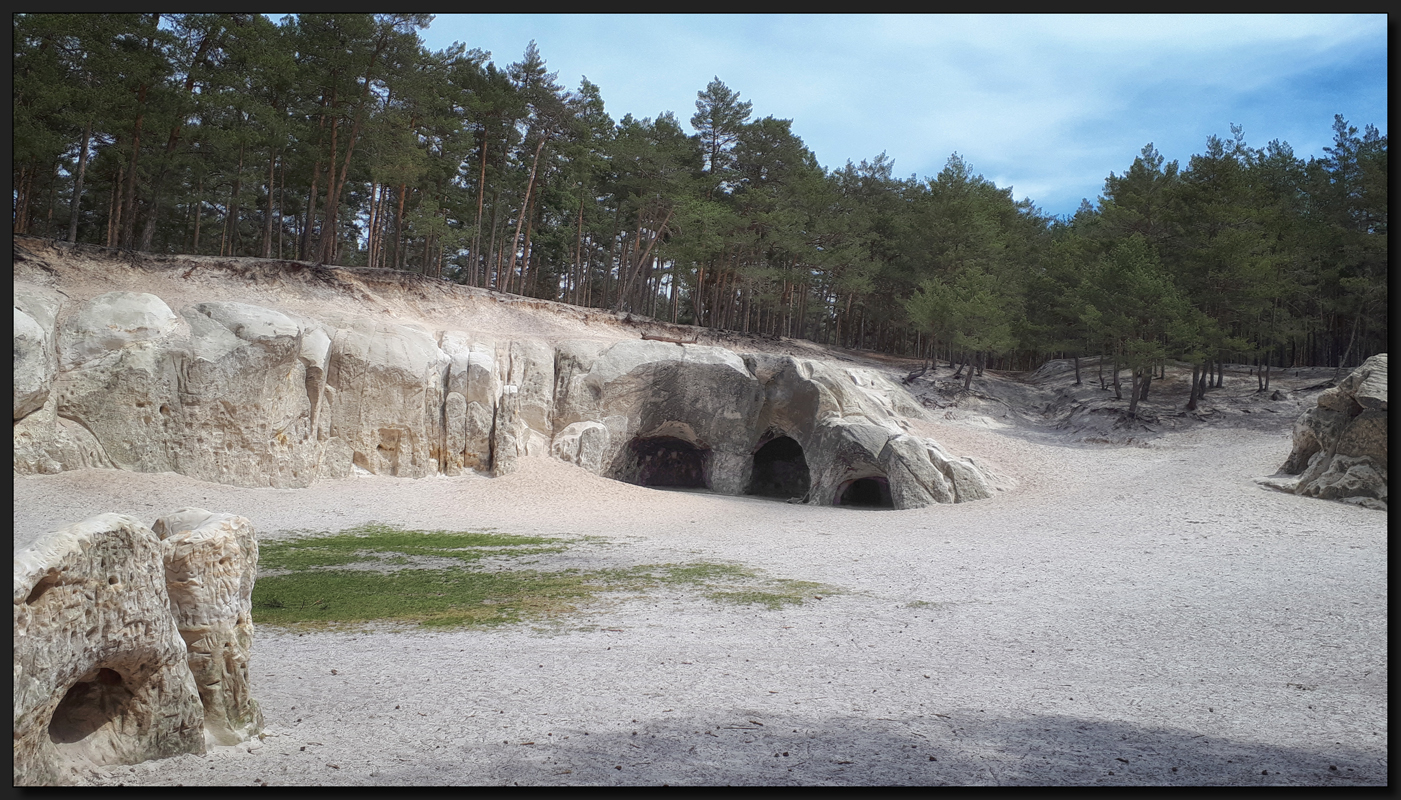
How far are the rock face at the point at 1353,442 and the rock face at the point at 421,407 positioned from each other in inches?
324

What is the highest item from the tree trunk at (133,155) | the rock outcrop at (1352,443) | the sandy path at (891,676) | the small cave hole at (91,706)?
the tree trunk at (133,155)

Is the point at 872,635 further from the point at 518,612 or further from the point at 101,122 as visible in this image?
the point at 101,122

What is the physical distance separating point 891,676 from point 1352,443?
19.8 meters

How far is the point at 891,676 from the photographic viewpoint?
698 cm

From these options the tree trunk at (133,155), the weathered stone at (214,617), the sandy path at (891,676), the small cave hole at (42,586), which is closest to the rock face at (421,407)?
the sandy path at (891,676)

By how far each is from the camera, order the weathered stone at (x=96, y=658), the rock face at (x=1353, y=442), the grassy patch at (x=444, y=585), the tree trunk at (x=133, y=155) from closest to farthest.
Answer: the weathered stone at (x=96, y=658), the grassy patch at (x=444, y=585), the rock face at (x=1353, y=442), the tree trunk at (x=133, y=155)

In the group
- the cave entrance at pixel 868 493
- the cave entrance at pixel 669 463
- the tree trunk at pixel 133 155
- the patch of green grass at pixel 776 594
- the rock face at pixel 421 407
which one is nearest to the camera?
the patch of green grass at pixel 776 594

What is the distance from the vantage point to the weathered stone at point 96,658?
340 centimetres

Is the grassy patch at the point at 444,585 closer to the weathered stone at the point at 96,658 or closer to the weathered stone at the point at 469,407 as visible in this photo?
the weathered stone at the point at 96,658

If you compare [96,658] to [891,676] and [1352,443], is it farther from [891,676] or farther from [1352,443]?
[1352,443]

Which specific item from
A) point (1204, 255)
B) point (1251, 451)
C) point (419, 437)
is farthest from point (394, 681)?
point (1204, 255)

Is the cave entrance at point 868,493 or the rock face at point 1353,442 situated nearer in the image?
the rock face at point 1353,442

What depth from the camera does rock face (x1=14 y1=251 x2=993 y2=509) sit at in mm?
18250

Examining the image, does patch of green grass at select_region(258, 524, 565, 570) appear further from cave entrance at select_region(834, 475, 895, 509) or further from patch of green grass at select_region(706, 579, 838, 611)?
cave entrance at select_region(834, 475, 895, 509)
